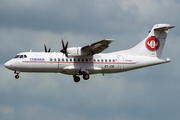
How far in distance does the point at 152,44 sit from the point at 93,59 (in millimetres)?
7087

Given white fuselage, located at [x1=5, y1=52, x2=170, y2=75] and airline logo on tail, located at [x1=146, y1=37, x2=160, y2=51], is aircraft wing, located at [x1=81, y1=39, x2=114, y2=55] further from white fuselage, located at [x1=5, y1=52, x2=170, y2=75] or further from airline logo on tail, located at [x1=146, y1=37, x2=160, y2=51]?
airline logo on tail, located at [x1=146, y1=37, x2=160, y2=51]

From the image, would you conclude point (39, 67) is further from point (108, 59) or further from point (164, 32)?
point (164, 32)

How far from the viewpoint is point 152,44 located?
4253cm

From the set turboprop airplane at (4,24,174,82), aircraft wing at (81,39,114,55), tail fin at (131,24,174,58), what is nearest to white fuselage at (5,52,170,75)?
turboprop airplane at (4,24,174,82)

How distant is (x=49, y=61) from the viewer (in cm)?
3850

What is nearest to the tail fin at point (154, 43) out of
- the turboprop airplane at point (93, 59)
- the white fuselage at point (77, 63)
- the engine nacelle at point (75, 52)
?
the turboprop airplane at point (93, 59)

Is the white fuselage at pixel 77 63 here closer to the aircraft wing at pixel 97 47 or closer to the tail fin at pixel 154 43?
the tail fin at pixel 154 43

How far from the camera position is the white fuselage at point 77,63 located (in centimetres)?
3812

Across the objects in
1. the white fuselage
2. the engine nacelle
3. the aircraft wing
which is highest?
the aircraft wing

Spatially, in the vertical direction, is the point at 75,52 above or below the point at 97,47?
below

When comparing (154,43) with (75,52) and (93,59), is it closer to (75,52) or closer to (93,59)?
(93,59)

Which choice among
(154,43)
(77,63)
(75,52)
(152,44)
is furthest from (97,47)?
(154,43)

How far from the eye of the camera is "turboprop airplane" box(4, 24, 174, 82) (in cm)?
3812

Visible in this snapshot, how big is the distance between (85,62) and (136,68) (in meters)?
5.63
